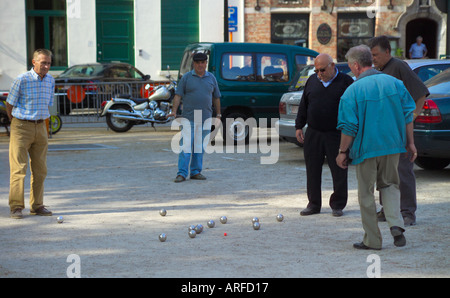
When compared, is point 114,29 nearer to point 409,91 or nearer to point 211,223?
point 211,223

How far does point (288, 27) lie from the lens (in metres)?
29.7

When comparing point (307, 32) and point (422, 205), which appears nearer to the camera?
point (422, 205)

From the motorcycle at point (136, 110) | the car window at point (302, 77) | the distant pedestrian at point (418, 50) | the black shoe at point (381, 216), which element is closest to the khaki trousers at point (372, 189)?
the black shoe at point (381, 216)

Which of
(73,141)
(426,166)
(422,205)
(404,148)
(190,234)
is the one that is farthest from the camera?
(73,141)

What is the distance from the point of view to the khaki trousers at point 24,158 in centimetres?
853

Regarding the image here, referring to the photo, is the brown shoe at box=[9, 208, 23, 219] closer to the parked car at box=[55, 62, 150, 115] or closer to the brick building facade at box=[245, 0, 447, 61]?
the parked car at box=[55, 62, 150, 115]

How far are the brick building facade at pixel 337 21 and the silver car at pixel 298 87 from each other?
14943mm

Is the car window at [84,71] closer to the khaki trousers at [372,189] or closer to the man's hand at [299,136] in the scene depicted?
the man's hand at [299,136]

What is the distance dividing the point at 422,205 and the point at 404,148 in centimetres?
244

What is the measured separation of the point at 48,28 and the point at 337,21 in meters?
11.0
